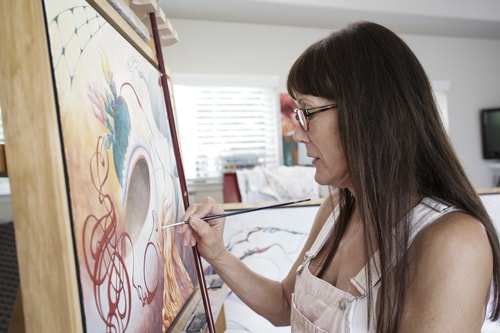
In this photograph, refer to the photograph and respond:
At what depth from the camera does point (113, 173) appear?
23.7 inches

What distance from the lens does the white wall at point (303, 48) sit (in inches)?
129

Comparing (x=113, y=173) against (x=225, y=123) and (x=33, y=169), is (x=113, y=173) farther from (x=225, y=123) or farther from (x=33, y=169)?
(x=225, y=123)

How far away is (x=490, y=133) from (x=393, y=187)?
3.98 metres

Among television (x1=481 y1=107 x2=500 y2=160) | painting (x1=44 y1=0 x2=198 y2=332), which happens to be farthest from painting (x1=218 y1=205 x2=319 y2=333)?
television (x1=481 y1=107 x2=500 y2=160)

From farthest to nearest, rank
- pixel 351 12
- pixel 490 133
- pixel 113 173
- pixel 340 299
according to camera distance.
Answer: pixel 490 133 → pixel 351 12 → pixel 340 299 → pixel 113 173

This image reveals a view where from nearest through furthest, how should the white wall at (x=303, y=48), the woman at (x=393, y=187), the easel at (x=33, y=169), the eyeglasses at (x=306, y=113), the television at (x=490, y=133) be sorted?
the easel at (x=33, y=169), the woman at (x=393, y=187), the eyeglasses at (x=306, y=113), the white wall at (x=303, y=48), the television at (x=490, y=133)

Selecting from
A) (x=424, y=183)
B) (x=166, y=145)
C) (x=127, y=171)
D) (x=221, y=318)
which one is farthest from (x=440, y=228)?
(x=221, y=318)

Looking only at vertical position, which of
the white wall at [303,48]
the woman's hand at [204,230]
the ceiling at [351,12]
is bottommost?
the woman's hand at [204,230]

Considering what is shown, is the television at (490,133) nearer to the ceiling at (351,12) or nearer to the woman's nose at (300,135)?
the ceiling at (351,12)

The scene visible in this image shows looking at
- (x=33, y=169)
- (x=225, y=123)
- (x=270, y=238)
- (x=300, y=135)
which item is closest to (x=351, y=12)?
(x=225, y=123)

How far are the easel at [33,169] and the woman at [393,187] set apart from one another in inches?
18.2

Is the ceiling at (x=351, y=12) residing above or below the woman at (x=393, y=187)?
above

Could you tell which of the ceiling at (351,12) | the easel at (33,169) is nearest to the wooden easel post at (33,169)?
the easel at (33,169)

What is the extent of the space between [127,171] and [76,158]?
0.62 ft
